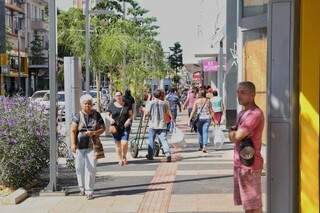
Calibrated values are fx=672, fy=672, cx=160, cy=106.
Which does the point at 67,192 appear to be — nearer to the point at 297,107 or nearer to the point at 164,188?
the point at 164,188

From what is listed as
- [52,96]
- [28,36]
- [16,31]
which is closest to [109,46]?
[52,96]

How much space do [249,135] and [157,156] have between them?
9.35m

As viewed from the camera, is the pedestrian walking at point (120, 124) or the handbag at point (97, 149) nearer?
the handbag at point (97, 149)

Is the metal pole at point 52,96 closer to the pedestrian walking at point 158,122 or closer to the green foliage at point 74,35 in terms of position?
the pedestrian walking at point 158,122

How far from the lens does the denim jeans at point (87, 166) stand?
10.1 metres

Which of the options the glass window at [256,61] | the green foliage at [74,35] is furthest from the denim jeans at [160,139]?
the green foliage at [74,35]

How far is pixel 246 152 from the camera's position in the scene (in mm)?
6684

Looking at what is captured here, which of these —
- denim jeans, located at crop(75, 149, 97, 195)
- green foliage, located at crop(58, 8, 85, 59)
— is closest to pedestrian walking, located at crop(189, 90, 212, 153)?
denim jeans, located at crop(75, 149, 97, 195)

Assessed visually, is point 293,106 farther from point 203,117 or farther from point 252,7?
point 203,117

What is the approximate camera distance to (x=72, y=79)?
48.3ft

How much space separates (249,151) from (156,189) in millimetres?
4378

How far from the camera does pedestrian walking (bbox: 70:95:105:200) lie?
10133mm

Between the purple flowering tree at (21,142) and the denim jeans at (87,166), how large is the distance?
3.75ft

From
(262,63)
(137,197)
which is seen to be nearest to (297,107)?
(137,197)
